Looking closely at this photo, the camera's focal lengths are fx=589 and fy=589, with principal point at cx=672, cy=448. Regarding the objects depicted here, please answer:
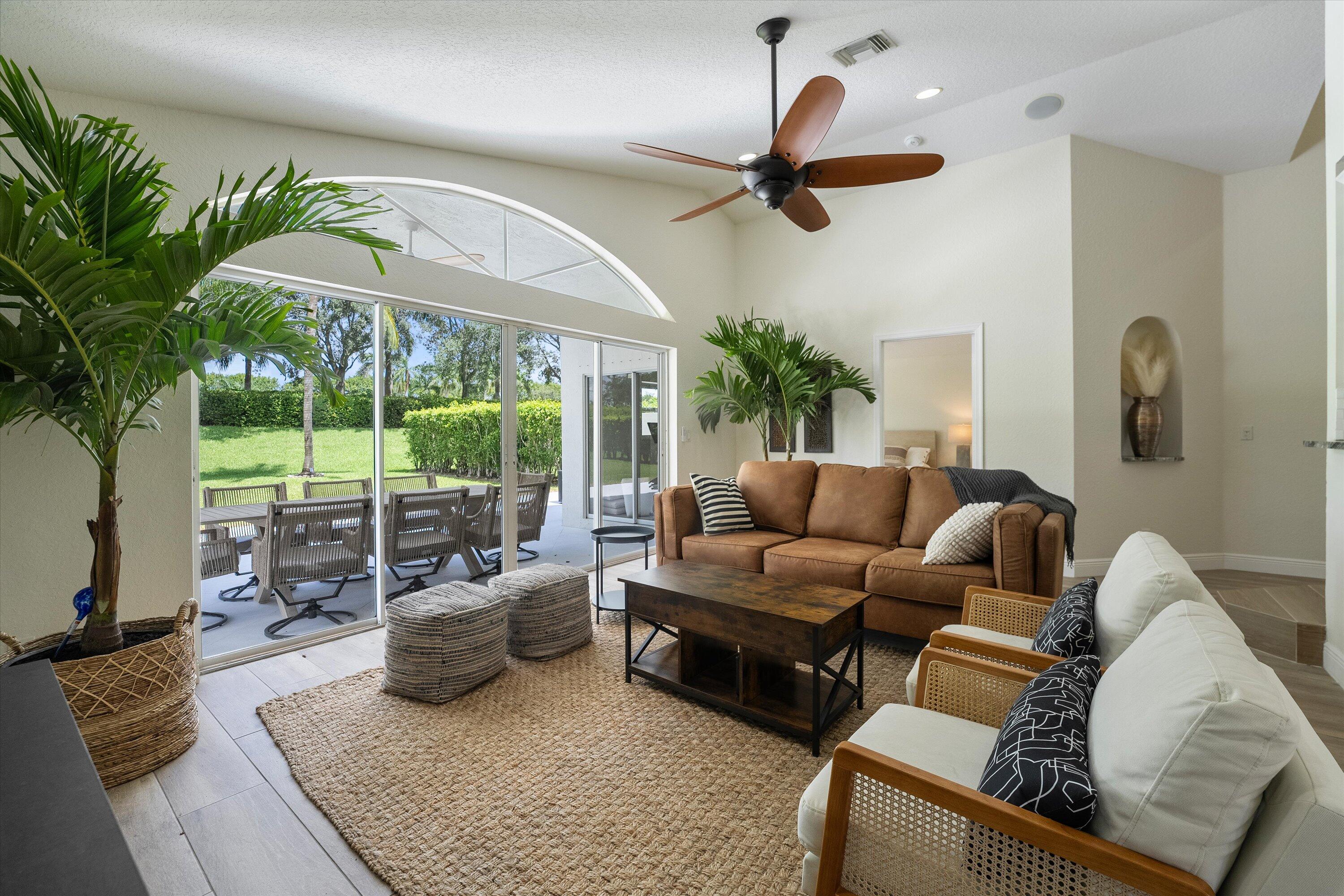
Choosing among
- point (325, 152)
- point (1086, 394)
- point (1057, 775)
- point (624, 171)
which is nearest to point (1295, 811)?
point (1057, 775)

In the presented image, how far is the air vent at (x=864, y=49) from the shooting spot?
316 cm

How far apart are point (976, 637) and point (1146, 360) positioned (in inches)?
168

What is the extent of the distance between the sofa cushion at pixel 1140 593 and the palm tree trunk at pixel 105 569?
305cm

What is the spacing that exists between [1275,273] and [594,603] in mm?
5815

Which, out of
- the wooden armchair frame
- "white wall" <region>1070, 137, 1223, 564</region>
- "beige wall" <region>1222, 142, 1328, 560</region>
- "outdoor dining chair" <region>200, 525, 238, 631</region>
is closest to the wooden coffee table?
the wooden armchair frame

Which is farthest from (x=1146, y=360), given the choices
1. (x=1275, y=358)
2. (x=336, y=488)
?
(x=336, y=488)

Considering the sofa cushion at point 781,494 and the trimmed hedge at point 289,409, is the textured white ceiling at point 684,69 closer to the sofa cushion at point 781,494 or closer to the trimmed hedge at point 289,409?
the trimmed hedge at point 289,409

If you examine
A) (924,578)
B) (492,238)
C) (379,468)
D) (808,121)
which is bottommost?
(924,578)

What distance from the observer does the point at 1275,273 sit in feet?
15.2

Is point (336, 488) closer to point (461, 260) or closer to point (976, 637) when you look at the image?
point (461, 260)

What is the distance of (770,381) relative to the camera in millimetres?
5531

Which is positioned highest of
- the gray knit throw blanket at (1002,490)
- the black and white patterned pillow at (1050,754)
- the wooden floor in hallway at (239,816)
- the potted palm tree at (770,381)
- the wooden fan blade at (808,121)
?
the wooden fan blade at (808,121)

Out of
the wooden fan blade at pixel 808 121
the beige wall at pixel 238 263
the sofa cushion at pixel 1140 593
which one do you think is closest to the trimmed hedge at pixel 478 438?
the beige wall at pixel 238 263

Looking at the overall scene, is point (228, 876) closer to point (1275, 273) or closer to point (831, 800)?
point (831, 800)
